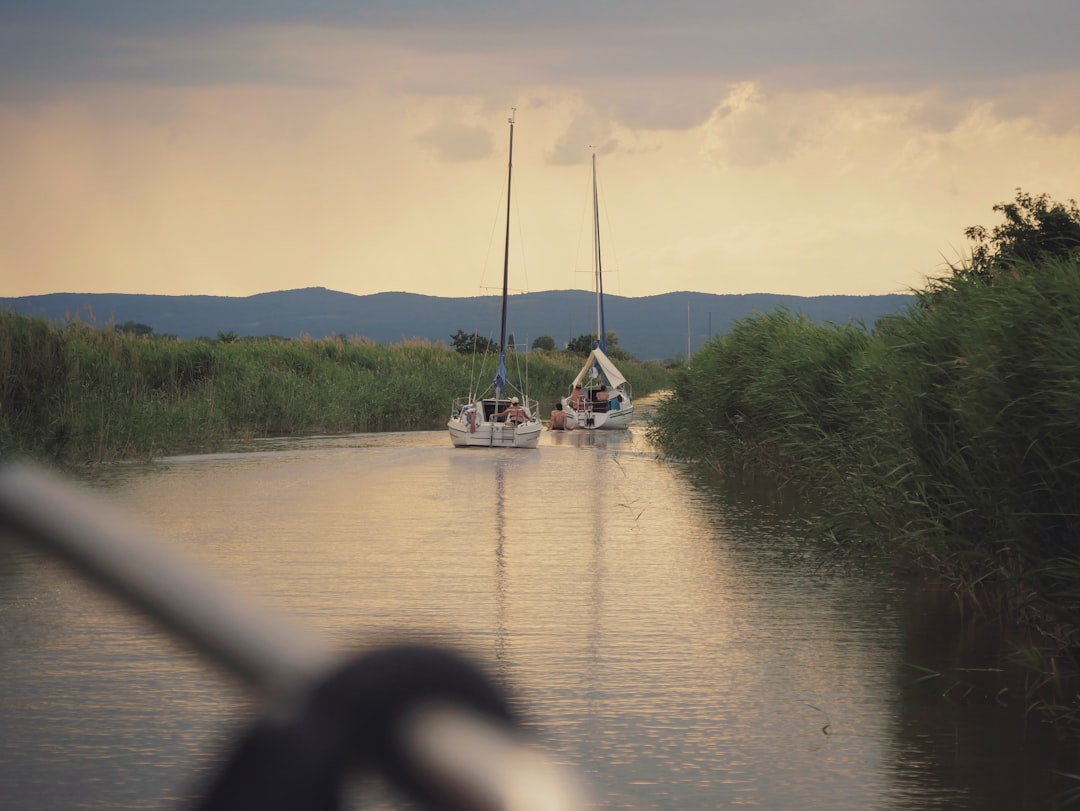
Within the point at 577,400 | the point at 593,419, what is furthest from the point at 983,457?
the point at 577,400

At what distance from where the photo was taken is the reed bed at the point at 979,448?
9508 millimetres

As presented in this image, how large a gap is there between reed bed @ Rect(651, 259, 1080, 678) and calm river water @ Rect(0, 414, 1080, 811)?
62cm

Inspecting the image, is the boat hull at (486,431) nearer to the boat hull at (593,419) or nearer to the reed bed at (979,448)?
the boat hull at (593,419)

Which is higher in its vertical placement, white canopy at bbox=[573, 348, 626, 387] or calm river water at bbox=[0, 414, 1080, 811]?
white canopy at bbox=[573, 348, 626, 387]

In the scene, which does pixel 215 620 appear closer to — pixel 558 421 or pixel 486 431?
pixel 486 431

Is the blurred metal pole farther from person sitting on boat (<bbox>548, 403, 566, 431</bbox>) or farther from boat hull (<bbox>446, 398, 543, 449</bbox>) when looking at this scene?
person sitting on boat (<bbox>548, 403, 566, 431</bbox>)

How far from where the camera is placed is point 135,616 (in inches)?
56.6

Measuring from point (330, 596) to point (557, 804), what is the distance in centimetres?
1109

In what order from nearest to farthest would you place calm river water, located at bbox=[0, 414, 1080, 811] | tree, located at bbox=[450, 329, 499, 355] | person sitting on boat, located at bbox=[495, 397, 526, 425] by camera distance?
calm river water, located at bbox=[0, 414, 1080, 811], person sitting on boat, located at bbox=[495, 397, 526, 425], tree, located at bbox=[450, 329, 499, 355]

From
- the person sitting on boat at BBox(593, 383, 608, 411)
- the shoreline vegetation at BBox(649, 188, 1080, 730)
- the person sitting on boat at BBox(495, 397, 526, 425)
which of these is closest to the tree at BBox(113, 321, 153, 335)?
the person sitting on boat at BBox(495, 397, 526, 425)

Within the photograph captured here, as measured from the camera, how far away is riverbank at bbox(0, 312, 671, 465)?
89.5ft

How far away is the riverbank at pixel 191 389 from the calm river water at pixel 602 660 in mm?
8112

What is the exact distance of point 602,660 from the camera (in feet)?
32.4

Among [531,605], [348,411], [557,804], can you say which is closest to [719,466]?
[531,605]
